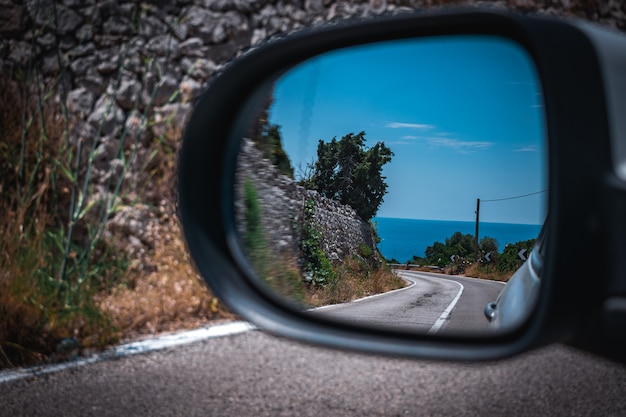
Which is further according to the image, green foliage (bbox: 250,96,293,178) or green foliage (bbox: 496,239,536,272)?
green foliage (bbox: 250,96,293,178)

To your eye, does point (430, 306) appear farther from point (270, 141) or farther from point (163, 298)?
point (163, 298)

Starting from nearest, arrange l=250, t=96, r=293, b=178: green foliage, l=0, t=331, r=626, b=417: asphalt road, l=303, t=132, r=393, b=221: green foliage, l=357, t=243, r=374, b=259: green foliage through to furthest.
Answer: l=303, t=132, r=393, b=221: green foliage < l=357, t=243, r=374, b=259: green foliage < l=250, t=96, r=293, b=178: green foliage < l=0, t=331, r=626, b=417: asphalt road

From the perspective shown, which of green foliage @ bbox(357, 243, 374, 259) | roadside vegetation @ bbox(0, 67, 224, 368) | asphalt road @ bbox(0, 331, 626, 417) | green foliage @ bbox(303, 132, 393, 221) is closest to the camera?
green foliage @ bbox(303, 132, 393, 221)

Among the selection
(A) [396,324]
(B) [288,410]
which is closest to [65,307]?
(B) [288,410]

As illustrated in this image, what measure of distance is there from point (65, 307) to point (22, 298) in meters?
0.37

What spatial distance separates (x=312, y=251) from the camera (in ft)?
4.51

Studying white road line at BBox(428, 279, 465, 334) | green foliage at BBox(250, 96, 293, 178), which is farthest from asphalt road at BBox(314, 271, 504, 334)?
green foliage at BBox(250, 96, 293, 178)

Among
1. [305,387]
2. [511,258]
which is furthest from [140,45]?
[511,258]

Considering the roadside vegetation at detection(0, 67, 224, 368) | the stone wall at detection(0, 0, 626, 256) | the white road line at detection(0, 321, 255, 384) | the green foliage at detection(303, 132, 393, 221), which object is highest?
the stone wall at detection(0, 0, 626, 256)

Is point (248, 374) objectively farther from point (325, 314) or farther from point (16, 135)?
point (16, 135)

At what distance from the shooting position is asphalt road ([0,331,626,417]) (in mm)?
3477

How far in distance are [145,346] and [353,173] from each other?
12.7 ft

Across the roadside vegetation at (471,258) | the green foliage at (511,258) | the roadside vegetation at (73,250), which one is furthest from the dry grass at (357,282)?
the roadside vegetation at (73,250)

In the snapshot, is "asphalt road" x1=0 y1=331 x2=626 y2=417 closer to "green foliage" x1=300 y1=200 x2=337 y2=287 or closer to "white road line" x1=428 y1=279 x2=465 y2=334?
"green foliage" x1=300 y1=200 x2=337 y2=287
